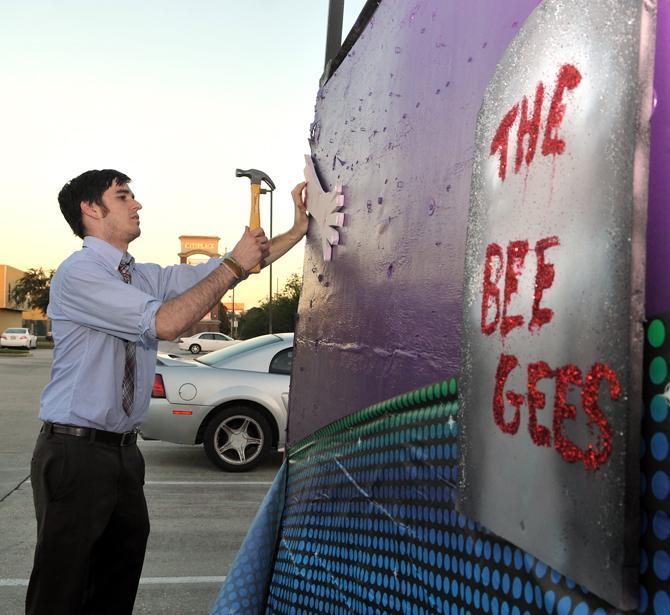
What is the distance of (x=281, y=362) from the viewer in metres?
8.73

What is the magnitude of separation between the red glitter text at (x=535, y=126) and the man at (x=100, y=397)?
5.12 feet

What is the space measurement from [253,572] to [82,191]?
1617 mm

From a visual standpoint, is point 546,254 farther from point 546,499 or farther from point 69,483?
point 69,483

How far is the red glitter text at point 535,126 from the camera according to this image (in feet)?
2.77

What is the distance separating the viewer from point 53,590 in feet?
8.61

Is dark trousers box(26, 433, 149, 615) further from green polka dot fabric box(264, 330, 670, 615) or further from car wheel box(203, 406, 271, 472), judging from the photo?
car wheel box(203, 406, 271, 472)

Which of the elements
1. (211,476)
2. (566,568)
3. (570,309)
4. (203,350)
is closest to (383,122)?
(570,309)

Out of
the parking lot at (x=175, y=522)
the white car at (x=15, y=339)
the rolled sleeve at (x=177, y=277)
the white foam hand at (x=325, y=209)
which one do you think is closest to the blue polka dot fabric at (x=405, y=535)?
the white foam hand at (x=325, y=209)

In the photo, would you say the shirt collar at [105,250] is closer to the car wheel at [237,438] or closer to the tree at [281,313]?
the car wheel at [237,438]

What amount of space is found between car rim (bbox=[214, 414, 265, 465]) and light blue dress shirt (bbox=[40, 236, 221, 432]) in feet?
17.8

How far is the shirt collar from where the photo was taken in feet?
9.48

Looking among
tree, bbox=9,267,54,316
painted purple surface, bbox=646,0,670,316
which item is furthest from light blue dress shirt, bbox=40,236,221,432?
tree, bbox=9,267,54,316

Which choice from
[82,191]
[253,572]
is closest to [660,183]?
[253,572]

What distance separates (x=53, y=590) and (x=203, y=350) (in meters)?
49.6
